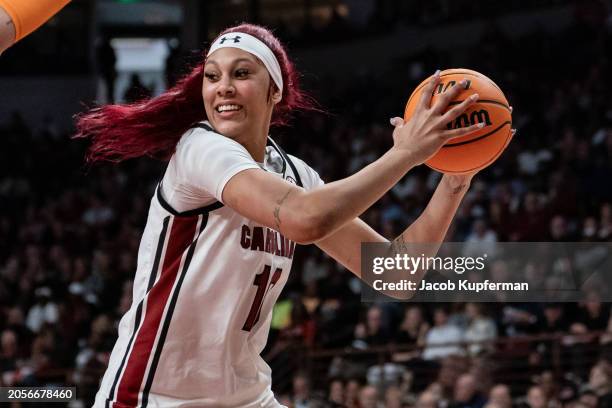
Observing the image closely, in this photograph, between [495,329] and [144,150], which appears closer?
[144,150]

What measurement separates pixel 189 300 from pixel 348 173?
37.7 feet

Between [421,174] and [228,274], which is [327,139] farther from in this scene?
[228,274]

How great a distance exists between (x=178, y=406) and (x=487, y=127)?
52.6 inches

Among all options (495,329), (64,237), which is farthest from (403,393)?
(64,237)

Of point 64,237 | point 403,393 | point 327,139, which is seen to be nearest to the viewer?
point 403,393

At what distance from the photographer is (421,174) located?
Result: 13328 millimetres

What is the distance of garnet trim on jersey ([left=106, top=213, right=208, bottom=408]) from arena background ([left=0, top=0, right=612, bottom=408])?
2.84 ft

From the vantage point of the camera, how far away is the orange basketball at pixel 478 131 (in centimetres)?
328

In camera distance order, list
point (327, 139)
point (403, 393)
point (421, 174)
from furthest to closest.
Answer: point (327, 139) < point (421, 174) < point (403, 393)

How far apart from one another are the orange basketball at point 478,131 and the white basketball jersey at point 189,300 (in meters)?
0.67

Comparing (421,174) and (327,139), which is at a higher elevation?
(327,139)

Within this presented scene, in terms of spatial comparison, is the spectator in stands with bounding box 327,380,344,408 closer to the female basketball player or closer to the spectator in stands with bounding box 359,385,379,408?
the spectator in stands with bounding box 359,385,379,408

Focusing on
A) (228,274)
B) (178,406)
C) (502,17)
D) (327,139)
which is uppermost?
(502,17)

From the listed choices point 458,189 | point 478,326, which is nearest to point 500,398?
point 478,326
